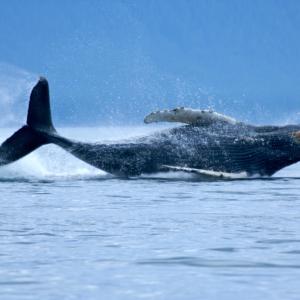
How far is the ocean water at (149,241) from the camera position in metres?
7.08

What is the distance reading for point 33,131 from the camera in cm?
1667

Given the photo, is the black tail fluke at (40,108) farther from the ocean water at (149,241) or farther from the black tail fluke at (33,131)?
the ocean water at (149,241)

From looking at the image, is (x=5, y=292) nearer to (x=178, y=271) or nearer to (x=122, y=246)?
(x=178, y=271)

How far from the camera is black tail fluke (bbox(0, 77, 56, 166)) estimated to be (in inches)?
640

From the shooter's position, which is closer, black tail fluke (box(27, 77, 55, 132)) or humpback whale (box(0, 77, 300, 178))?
black tail fluke (box(27, 77, 55, 132))

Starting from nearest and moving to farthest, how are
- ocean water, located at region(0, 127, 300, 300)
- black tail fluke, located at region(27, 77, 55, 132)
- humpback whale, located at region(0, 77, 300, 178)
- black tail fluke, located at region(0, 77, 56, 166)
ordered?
ocean water, located at region(0, 127, 300, 300) → black tail fluke, located at region(0, 77, 56, 166) → black tail fluke, located at region(27, 77, 55, 132) → humpback whale, located at region(0, 77, 300, 178)

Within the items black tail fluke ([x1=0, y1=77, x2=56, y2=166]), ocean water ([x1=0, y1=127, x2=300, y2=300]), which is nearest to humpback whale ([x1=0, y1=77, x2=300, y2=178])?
A: black tail fluke ([x1=0, y1=77, x2=56, y2=166])

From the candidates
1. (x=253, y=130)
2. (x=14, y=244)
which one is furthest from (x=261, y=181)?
(x=14, y=244)

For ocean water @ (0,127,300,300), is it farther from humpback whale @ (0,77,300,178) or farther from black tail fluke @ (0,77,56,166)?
humpback whale @ (0,77,300,178)

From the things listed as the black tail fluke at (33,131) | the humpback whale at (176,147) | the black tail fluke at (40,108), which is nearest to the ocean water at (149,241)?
the black tail fluke at (33,131)

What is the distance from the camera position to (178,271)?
7637mm

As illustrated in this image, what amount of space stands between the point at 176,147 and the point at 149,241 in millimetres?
7714

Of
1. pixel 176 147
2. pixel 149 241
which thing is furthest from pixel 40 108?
pixel 149 241

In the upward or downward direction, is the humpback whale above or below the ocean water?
above
